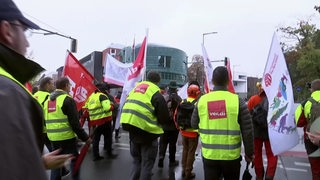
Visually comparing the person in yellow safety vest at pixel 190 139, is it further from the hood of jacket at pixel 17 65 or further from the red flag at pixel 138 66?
the hood of jacket at pixel 17 65

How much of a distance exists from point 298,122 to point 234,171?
7.07 feet

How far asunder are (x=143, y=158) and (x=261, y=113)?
2200mm

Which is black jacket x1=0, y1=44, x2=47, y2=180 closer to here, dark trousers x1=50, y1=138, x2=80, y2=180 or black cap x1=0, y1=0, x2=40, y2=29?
black cap x1=0, y1=0, x2=40, y2=29

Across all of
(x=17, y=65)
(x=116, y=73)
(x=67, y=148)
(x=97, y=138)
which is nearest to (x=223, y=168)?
(x=67, y=148)

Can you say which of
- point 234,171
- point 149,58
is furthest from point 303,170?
point 149,58

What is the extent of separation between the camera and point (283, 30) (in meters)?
42.0

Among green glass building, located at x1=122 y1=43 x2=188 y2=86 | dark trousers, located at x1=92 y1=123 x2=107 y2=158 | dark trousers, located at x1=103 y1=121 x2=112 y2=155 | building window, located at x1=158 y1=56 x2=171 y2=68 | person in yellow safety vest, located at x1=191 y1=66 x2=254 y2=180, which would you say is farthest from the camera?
building window, located at x1=158 y1=56 x2=171 y2=68

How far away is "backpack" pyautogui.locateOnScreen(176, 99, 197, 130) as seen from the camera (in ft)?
24.7

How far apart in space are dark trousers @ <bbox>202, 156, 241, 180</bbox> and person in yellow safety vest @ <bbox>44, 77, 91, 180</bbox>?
6.86 ft

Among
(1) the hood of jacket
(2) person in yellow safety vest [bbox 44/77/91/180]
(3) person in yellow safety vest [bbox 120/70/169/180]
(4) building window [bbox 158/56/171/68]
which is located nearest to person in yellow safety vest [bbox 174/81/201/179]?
(3) person in yellow safety vest [bbox 120/70/169/180]

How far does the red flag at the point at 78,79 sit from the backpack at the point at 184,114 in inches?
94.7

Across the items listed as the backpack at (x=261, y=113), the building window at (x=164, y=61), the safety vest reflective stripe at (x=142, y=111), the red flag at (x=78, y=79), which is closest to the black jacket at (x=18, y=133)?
the safety vest reflective stripe at (x=142, y=111)

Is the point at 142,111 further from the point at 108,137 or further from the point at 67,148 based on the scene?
the point at 108,137

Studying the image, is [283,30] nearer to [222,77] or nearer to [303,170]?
[303,170]
